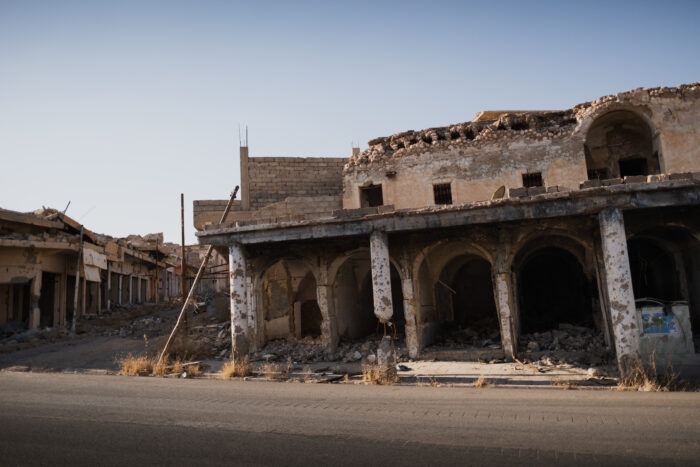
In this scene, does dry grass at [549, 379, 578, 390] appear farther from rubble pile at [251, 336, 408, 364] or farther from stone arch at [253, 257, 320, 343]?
stone arch at [253, 257, 320, 343]

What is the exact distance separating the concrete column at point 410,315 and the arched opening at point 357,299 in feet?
7.14

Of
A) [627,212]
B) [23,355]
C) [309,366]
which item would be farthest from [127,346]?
[627,212]

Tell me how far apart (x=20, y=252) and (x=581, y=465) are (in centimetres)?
2223

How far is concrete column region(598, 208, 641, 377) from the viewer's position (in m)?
10.5

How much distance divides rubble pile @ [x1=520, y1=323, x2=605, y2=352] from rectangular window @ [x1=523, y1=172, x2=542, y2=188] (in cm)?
524

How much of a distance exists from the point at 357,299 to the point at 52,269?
14.2 metres

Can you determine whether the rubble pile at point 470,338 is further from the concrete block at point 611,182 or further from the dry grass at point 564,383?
the concrete block at point 611,182

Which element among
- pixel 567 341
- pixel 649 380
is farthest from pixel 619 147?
pixel 649 380

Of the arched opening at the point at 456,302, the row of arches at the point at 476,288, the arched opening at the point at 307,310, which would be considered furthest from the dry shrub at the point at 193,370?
the arched opening at the point at 456,302

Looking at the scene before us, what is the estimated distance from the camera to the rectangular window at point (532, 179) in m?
17.4

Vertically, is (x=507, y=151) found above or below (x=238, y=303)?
above

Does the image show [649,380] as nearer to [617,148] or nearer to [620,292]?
[620,292]

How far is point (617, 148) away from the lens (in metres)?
17.8

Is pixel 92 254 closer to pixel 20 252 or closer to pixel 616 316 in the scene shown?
pixel 20 252
